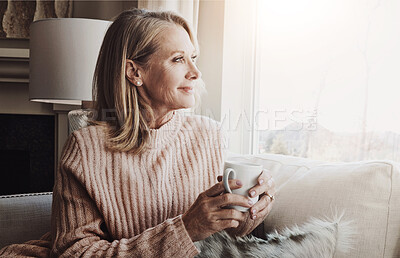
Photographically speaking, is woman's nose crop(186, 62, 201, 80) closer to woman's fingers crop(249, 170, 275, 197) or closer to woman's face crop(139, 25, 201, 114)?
woman's face crop(139, 25, 201, 114)

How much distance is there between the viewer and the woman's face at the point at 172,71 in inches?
46.2

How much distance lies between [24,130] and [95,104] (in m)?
1.99

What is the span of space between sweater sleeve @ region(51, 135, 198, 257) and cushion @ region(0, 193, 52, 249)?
36 cm

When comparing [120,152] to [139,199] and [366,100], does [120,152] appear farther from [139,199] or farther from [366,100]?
[366,100]

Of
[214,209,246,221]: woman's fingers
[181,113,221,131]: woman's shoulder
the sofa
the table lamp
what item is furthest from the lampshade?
[214,209,246,221]: woman's fingers

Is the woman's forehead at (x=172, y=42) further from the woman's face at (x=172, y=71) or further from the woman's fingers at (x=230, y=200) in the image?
the woman's fingers at (x=230, y=200)

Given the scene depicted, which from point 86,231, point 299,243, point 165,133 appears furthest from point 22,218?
point 299,243

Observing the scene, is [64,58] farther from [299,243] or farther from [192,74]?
[299,243]

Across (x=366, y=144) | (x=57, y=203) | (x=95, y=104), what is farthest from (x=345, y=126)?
(x=57, y=203)

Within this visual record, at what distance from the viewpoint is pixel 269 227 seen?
105 cm

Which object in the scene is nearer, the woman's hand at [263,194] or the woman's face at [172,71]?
the woman's hand at [263,194]

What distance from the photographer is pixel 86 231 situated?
1.05 metres

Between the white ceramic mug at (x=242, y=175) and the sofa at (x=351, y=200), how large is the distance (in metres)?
0.17

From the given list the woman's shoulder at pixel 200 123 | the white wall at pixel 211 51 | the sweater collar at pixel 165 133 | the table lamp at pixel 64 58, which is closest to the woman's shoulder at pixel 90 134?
the sweater collar at pixel 165 133
